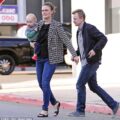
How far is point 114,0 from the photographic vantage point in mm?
17781

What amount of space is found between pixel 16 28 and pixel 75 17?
22.7 meters

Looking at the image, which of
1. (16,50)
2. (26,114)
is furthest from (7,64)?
(26,114)

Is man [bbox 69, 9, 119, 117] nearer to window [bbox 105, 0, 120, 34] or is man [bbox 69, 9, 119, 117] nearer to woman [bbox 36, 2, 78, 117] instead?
woman [bbox 36, 2, 78, 117]

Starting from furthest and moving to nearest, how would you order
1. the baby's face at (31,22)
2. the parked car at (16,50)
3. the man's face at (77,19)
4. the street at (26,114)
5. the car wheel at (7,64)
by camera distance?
the parked car at (16,50) < the car wheel at (7,64) < the street at (26,114) < the baby's face at (31,22) < the man's face at (77,19)

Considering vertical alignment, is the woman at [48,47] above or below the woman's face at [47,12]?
below

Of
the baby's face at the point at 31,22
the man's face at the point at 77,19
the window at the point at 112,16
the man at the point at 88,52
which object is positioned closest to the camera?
the man at the point at 88,52

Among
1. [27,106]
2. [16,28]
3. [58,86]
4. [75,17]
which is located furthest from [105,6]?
[16,28]

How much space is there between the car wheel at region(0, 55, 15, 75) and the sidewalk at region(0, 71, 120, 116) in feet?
18.8

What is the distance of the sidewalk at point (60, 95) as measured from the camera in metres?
11.4

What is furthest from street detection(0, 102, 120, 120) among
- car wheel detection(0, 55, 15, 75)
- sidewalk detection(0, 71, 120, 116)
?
car wheel detection(0, 55, 15, 75)

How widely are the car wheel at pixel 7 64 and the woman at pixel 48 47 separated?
44.2 feet

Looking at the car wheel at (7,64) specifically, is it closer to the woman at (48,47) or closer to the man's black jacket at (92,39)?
the woman at (48,47)

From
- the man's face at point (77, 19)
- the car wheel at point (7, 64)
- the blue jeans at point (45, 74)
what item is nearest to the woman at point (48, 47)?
the blue jeans at point (45, 74)

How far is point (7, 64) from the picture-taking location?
76.9 ft
